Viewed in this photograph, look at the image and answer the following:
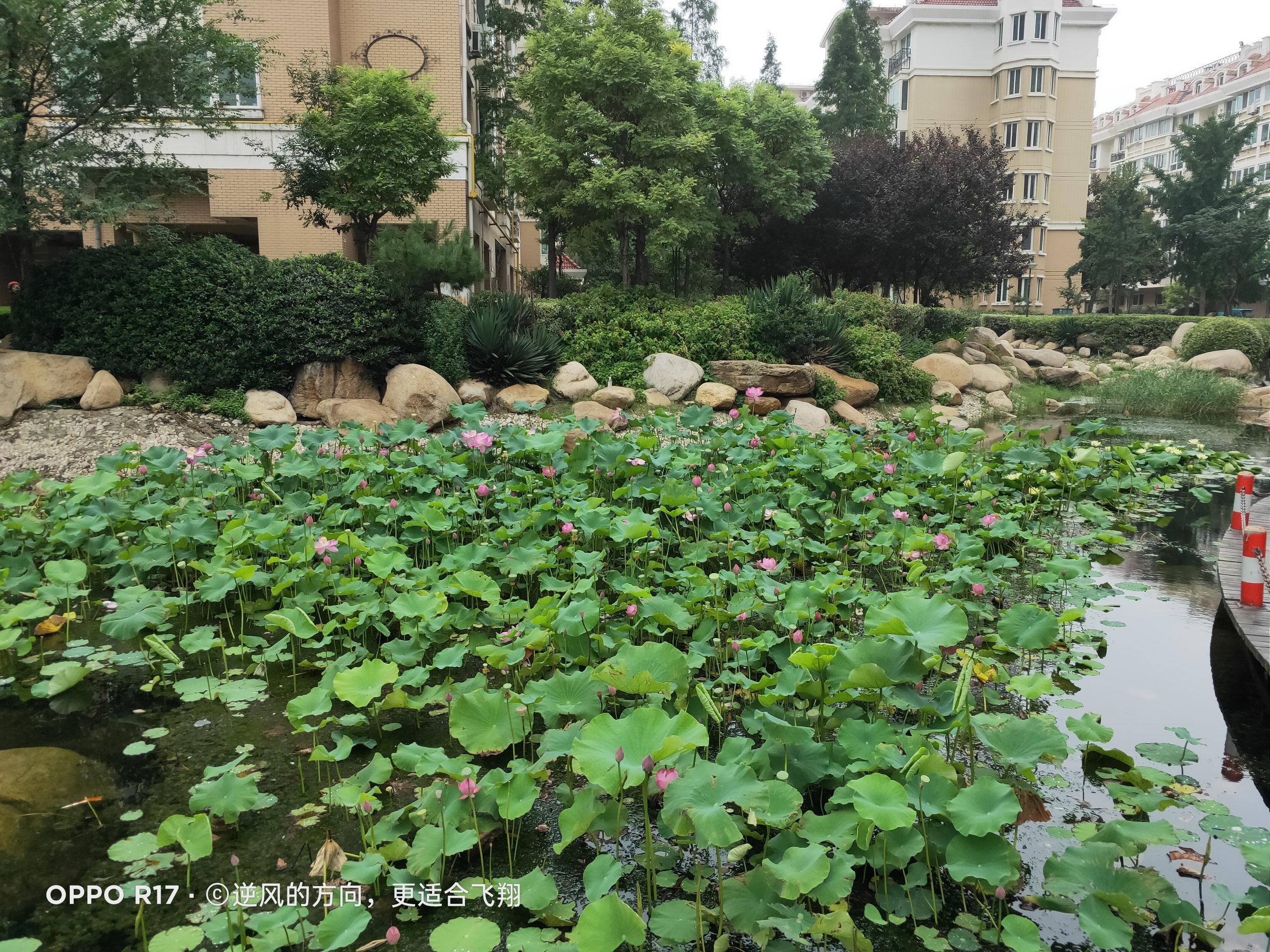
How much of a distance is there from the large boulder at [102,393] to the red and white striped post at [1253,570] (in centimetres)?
1042

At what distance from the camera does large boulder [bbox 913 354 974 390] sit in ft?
49.9

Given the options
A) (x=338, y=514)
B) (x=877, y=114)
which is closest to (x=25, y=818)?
(x=338, y=514)

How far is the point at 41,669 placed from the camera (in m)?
3.71

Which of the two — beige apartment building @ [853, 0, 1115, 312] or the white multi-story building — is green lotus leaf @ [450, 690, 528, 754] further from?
the white multi-story building

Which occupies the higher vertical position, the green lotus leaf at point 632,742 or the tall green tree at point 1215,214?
the tall green tree at point 1215,214

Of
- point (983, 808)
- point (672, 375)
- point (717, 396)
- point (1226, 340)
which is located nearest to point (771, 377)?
point (717, 396)

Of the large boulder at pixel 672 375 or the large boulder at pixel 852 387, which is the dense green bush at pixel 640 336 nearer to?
the large boulder at pixel 672 375

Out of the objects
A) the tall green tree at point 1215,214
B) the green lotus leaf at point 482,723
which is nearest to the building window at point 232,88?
the green lotus leaf at point 482,723

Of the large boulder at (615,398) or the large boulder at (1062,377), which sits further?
the large boulder at (1062,377)

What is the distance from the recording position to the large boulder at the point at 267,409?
31.8ft

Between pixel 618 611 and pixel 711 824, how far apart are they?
2230 mm

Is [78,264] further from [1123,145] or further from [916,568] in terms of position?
[1123,145]

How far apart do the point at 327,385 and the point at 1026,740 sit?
9612mm

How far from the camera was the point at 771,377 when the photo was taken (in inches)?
458
